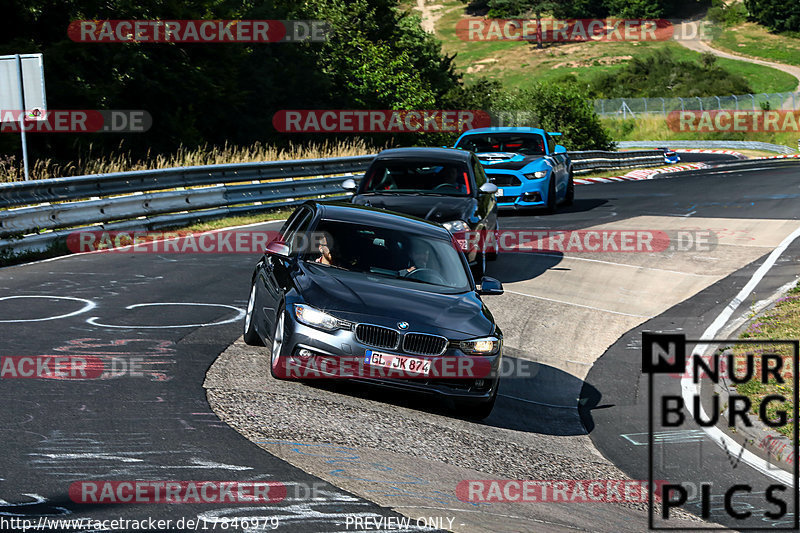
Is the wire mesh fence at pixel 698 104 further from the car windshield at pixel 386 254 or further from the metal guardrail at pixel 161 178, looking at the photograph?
the car windshield at pixel 386 254

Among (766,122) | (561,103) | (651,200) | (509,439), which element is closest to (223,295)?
(509,439)

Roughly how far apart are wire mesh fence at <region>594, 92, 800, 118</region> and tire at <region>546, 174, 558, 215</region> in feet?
178

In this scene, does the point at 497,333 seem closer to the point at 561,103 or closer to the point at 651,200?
the point at 651,200

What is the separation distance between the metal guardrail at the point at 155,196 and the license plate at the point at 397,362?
8366mm

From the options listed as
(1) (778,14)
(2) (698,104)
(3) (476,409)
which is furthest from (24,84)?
(1) (778,14)

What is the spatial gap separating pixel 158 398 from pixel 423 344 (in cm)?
208

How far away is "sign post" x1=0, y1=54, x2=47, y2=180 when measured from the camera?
16188mm

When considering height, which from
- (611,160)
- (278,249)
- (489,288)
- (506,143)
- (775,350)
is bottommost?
(611,160)

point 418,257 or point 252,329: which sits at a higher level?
point 418,257

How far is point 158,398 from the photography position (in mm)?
7559

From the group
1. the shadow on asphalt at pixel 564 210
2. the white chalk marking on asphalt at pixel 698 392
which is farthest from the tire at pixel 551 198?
the white chalk marking on asphalt at pixel 698 392

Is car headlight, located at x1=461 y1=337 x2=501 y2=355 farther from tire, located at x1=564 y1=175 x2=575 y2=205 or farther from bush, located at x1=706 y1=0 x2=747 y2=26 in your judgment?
bush, located at x1=706 y1=0 x2=747 y2=26

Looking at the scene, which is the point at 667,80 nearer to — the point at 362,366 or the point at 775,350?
the point at 775,350

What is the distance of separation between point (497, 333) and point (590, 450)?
124 cm
